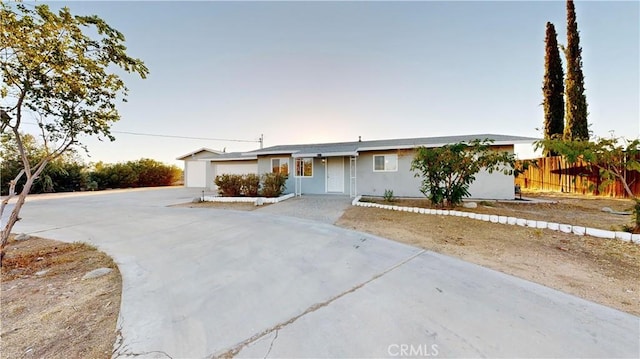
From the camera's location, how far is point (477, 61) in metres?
12.0

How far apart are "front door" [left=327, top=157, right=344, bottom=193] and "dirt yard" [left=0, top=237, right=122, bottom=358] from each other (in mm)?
10631

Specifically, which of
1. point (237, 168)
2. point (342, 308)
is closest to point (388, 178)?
point (342, 308)

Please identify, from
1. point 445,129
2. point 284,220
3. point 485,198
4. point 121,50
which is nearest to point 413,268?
point 284,220

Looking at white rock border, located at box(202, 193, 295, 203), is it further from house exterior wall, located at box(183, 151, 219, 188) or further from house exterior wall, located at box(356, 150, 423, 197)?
house exterior wall, located at box(183, 151, 219, 188)

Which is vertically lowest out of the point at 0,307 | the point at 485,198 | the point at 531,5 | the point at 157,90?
the point at 0,307

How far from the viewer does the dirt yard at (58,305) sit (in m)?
2.34

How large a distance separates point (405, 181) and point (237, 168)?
551 inches

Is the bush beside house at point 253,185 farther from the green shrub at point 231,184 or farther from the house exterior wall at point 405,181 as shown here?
the house exterior wall at point 405,181

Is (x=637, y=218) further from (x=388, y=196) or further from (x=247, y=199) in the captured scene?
(x=247, y=199)

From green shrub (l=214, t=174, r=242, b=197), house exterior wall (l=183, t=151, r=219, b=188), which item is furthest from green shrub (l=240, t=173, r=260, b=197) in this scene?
house exterior wall (l=183, t=151, r=219, b=188)

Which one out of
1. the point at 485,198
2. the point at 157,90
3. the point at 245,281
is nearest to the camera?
the point at 245,281

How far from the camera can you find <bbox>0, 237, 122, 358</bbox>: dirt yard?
2.34 m

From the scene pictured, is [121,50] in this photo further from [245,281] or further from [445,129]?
[445,129]

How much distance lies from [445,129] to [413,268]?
16980 mm
